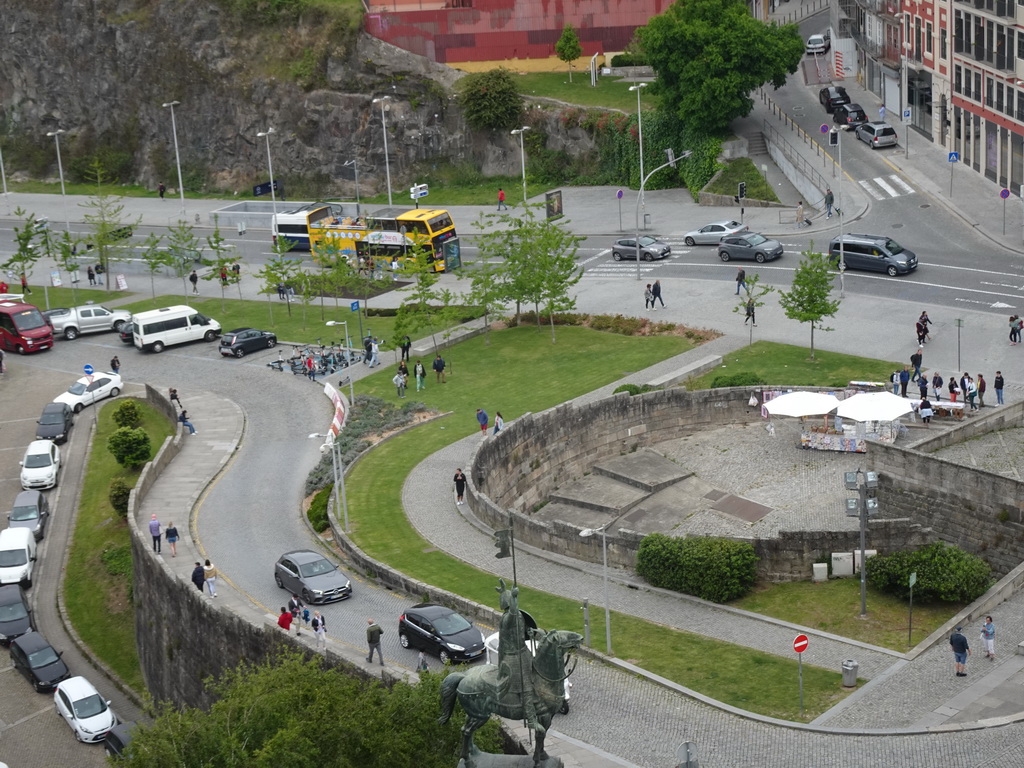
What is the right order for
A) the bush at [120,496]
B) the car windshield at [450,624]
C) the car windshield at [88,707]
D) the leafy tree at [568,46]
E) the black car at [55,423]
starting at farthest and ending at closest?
the leafy tree at [568,46] → the black car at [55,423] → the bush at [120,496] → the car windshield at [88,707] → the car windshield at [450,624]

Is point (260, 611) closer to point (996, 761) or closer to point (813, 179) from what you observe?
point (996, 761)

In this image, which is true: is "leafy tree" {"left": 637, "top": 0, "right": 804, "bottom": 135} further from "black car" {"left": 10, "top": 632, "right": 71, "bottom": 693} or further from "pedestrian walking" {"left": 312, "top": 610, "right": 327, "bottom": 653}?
"pedestrian walking" {"left": 312, "top": 610, "right": 327, "bottom": 653}

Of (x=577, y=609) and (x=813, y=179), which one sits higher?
(x=813, y=179)

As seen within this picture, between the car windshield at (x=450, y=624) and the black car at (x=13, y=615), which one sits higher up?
the car windshield at (x=450, y=624)

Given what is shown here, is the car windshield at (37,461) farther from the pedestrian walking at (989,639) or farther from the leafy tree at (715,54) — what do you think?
the leafy tree at (715,54)

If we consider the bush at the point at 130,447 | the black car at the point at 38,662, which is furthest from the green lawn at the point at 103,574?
the black car at the point at 38,662

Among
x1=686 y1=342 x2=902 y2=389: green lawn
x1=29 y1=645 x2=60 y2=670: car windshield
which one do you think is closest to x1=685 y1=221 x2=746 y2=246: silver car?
x1=686 y1=342 x2=902 y2=389: green lawn

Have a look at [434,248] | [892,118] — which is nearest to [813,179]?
[892,118]
